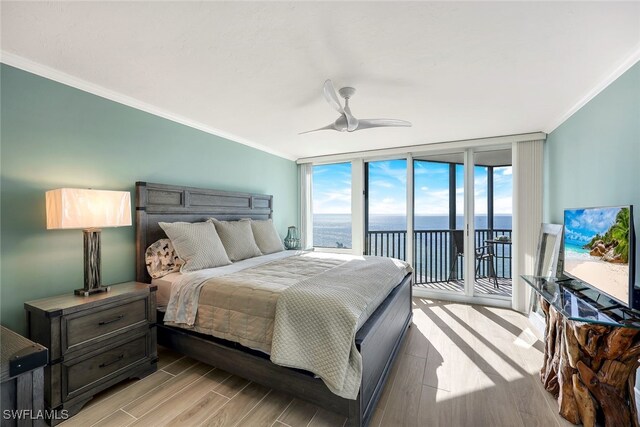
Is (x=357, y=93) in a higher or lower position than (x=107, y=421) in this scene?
higher

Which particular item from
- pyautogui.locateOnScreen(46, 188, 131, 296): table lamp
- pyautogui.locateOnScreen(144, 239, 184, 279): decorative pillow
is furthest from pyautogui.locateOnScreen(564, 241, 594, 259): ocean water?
pyautogui.locateOnScreen(46, 188, 131, 296): table lamp

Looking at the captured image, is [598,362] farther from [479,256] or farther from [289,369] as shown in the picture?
[479,256]

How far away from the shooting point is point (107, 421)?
1771 mm

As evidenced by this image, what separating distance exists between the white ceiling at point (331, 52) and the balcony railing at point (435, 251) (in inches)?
86.4

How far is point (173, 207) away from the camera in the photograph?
9.86ft

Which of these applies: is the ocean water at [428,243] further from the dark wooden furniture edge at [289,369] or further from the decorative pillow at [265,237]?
the dark wooden furniture edge at [289,369]

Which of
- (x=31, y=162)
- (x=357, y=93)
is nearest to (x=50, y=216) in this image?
(x=31, y=162)

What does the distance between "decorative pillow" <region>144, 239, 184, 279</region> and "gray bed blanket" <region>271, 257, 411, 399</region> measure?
1.46 metres

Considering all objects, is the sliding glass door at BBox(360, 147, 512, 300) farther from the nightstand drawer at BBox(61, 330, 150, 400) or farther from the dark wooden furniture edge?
the nightstand drawer at BBox(61, 330, 150, 400)

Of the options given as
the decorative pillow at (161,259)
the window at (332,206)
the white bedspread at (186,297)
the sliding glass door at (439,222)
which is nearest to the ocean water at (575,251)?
the sliding glass door at (439,222)

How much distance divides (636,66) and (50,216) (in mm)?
4272

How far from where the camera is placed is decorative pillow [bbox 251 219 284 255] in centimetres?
373

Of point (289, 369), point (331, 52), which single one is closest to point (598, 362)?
point (289, 369)

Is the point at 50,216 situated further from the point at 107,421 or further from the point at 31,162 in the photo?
the point at 107,421
